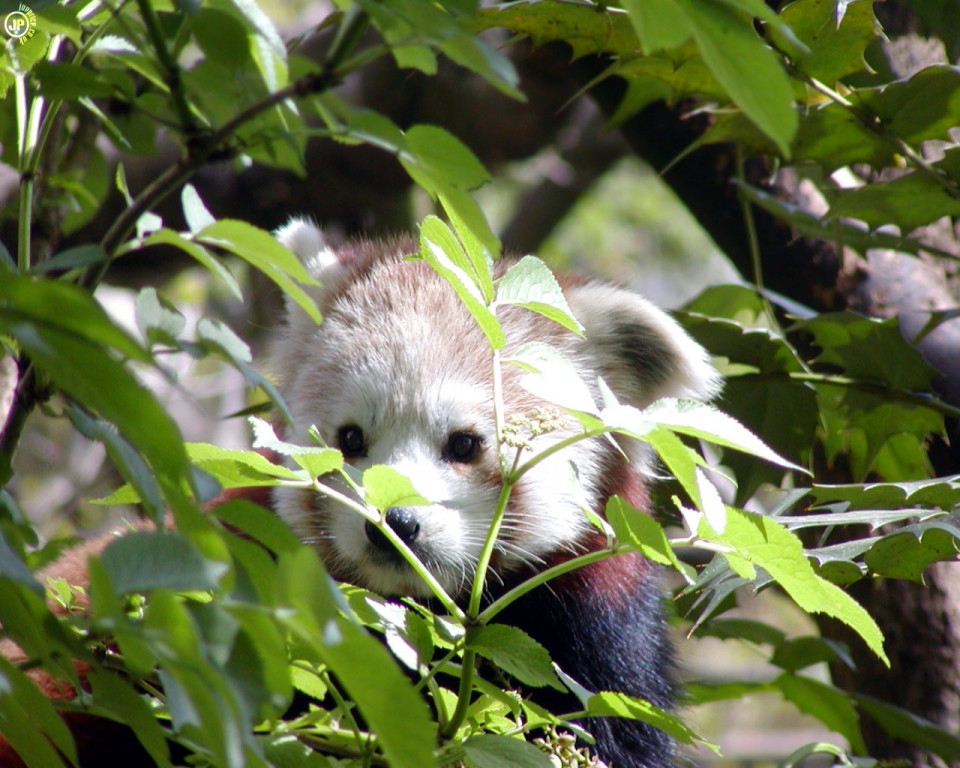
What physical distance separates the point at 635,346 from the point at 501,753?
1581 millimetres

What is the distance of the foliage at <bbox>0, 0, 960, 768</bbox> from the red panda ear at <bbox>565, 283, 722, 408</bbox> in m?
0.28

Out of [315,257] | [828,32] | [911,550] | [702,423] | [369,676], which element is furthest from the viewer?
[315,257]

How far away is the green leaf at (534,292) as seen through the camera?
45.1 inches

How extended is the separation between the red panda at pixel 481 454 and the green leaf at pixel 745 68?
4.23 feet

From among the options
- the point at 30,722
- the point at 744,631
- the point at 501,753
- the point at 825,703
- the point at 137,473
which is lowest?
the point at 825,703

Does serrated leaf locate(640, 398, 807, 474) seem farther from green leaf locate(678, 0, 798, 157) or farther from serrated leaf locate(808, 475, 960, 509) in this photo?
serrated leaf locate(808, 475, 960, 509)

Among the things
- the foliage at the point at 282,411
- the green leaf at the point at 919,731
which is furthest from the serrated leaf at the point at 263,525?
the green leaf at the point at 919,731

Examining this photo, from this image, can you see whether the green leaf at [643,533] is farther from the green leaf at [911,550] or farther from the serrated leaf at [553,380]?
the green leaf at [911,550]

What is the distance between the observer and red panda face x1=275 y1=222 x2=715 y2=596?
2186 millimetres

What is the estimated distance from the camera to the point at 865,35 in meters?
1.90

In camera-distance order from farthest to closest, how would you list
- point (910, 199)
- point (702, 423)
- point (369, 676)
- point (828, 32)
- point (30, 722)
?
point (910, 199)
point (828, 32)
point (702, 423)
point (30, 722)
point (369, 676)

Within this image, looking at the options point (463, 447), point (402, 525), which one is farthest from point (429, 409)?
point (402, 525)

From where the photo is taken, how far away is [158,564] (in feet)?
2.21

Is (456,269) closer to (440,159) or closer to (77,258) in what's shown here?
(440,159)
